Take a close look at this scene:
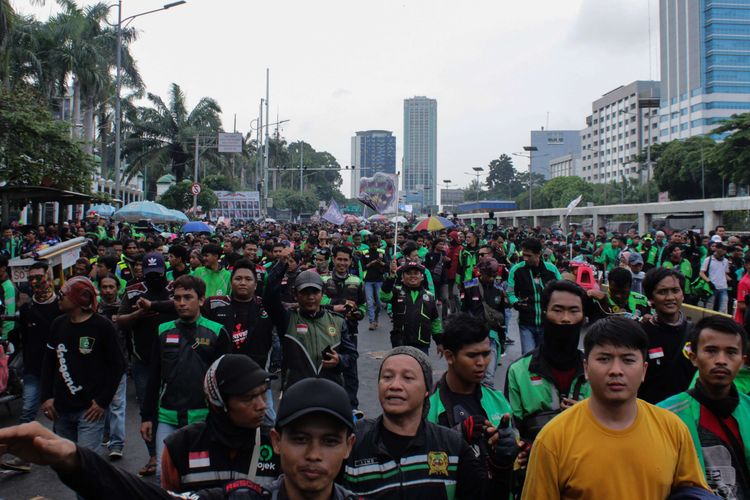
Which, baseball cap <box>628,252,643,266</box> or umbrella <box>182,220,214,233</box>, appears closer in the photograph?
baseball cap <box>628,252,643,266</box>

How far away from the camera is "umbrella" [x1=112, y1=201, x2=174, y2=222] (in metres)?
21.1

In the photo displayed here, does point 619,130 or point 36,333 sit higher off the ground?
point 619,130

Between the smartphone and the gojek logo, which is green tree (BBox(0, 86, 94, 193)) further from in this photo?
the smartphone

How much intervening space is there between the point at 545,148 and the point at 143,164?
14495 cm

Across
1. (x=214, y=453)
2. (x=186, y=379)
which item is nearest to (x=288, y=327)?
(x=186, y=379)

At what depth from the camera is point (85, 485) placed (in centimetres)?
165

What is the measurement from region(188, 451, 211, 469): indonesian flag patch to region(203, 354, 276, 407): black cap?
0.74ft

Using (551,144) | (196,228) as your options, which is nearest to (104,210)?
(196,228)

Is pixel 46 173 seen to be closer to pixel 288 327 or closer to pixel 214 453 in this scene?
pixel 288 327

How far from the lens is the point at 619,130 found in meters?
125

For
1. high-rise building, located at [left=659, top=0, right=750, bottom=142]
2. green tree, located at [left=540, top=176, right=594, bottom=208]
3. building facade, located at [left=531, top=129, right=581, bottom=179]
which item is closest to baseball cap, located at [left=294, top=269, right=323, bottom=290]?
green tree, located at [left=540, top=176, right=594, bottom=208]

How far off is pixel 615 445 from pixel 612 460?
0.06 metres

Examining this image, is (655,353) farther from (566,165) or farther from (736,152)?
(566,165)

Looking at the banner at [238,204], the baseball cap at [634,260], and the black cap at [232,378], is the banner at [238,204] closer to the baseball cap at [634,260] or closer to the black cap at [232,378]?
the baseball cap at [634,260]
